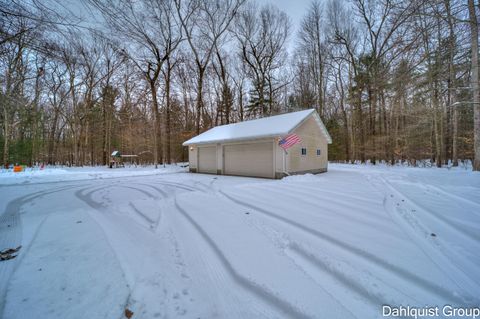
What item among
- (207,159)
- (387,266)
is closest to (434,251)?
(387,266)

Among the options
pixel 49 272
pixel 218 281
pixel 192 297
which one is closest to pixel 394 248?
pixel 218 281

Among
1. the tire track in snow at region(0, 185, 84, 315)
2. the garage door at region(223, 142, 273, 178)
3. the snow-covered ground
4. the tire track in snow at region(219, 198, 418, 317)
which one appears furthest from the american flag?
the tire track in snow at region(0, 185, 84, 315)

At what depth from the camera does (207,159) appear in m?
12.3

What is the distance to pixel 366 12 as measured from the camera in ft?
47.1

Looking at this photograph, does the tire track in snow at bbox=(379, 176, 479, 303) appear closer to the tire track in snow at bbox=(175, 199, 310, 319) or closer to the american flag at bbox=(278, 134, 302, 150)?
the tire track in snow at bbox=(175, 199, 310, 319)

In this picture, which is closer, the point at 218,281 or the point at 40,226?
the point at 218,281

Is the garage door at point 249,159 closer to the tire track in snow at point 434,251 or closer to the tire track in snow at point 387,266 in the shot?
the tire track in snow at point 434,251

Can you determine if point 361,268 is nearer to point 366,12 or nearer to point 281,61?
point 366,12

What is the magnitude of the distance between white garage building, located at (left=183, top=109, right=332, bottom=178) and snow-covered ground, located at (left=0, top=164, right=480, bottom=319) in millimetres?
5143

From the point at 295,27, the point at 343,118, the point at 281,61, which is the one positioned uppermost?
the point at 295,27

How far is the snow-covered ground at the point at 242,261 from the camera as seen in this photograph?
4.77ft

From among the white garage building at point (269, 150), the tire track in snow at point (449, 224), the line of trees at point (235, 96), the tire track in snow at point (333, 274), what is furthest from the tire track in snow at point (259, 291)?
the line of trees at point (235, 96)

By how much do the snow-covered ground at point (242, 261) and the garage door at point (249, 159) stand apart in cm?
539

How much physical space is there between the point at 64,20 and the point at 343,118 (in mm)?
22669
